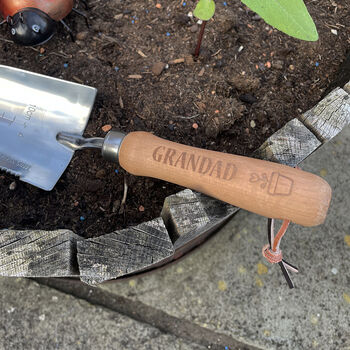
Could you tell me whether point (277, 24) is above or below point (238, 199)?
above

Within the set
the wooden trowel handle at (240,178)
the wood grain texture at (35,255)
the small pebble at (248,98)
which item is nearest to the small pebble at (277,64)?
the small pebble at (248,98)

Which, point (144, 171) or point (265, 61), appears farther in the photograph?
point (265, 61)

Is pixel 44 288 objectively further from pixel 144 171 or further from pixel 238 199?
pixel 238 199

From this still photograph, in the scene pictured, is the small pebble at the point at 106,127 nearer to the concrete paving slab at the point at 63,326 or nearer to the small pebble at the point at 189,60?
the small pebble at the point at 189,60

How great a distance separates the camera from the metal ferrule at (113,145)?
0.83 m

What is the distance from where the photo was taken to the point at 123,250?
2.38 feet

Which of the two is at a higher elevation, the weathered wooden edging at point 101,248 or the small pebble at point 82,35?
the small pebble at point 82,35

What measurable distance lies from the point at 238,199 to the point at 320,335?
655 mm

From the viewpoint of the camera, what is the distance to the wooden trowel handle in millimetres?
681

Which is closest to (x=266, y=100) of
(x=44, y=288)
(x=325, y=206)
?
(x=325, y=206)

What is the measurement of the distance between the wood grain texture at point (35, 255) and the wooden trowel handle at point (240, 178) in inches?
8.6

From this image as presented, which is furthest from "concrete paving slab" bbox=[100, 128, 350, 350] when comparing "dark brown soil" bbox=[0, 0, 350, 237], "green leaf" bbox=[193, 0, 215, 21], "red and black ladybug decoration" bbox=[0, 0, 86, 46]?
"red and black ladybug decoration" bbox=[0, 0, 86, 46]

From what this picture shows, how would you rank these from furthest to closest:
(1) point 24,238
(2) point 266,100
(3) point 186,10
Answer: (3) point 186,10 < (2) point 266,100 < (1) point 24,238

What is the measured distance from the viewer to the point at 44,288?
114 cm
